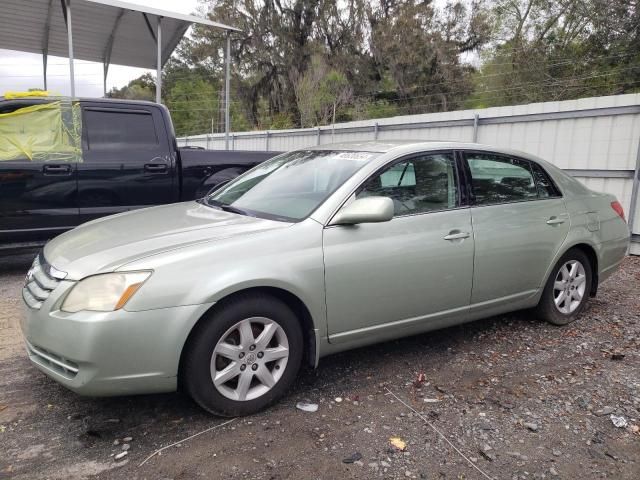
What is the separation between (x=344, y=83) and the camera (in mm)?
26547

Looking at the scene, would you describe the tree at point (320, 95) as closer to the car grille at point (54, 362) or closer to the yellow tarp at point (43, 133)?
the yellow tarp at point (43, 133)

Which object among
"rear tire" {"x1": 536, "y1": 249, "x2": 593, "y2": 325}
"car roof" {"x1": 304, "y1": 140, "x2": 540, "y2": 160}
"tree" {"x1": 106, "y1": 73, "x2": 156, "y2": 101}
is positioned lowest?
"rear tire" {"x1": 536, "y1": 249, "x2": 593, "y2": 325}

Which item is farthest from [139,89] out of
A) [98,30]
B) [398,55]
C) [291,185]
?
[291,185]

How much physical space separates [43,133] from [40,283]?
3.38 metres

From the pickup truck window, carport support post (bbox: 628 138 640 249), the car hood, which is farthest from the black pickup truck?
carport support post (bbox: 628 138 640 249)

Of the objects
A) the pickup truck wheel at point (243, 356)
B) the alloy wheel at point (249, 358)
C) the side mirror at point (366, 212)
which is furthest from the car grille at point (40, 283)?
the side mirror at point (366, 212)

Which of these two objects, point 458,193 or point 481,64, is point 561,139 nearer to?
point 458,193

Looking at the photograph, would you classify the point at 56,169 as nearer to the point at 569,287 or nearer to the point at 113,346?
the point at 113,346

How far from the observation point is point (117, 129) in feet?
19.3

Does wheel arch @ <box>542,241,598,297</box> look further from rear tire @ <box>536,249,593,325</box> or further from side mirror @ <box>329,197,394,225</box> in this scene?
side mirror @ <box>329,197,394,225</box>

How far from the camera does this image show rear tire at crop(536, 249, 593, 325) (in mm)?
4281

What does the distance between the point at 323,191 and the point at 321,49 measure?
27.1 m

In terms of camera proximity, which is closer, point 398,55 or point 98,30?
point 98,30

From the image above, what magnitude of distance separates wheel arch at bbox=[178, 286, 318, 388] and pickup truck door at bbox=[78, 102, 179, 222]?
366 centimetres
